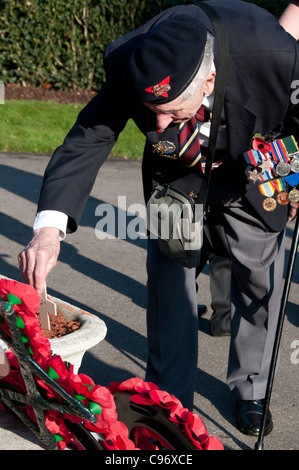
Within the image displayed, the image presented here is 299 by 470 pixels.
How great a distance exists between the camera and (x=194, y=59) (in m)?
2.12

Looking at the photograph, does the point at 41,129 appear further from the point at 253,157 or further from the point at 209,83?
the point at 209,83

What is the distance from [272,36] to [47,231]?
3.45 ft

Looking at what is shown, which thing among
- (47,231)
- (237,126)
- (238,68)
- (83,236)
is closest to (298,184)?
(237,126)

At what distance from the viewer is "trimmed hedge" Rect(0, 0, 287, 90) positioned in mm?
10062

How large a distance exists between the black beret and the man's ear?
0.12 m

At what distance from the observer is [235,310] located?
3.10m

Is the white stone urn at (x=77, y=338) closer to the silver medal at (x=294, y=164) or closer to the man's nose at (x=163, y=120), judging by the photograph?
the man's nose at (x=163, y=120)

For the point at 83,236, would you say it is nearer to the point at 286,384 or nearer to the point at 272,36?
the point at 286,384

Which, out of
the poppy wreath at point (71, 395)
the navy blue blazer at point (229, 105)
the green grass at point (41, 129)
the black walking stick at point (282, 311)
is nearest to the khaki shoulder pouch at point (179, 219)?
the navy blue blazer at point (229, 105)

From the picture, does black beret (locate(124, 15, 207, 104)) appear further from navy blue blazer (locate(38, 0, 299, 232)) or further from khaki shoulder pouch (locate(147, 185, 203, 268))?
khaki shoulder pouch (locate(147, 185, 203, 268))

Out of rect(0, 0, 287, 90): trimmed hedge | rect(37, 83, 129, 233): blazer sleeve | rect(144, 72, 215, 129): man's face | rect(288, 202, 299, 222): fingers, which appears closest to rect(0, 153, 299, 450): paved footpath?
rect(37, 83, 129, 233): blazer sleeve

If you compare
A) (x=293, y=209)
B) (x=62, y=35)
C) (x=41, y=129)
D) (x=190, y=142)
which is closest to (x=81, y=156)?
(x=190, y=142)

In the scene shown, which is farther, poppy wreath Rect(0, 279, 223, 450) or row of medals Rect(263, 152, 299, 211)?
row of medals Rect(263, 152, 299, 211)

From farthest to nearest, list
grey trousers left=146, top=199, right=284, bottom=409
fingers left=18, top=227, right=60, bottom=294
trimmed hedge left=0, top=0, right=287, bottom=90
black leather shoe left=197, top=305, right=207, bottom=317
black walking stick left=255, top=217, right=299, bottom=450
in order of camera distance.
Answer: trimmed hedge left=0, top=0, right=287, bottom=90 → black leather shoe left=197, top=305, right=207, bottom=317 → grey trousers left=146, top=199, right=284, bottom=409 → black walking stick left=255, top=217, right=299, bottom=450 → fingers left=18, top=227, right=60, bottom=294
